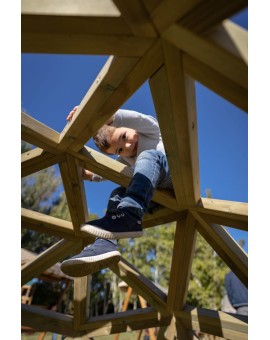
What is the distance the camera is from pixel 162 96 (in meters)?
1.52

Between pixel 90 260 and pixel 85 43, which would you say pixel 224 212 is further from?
pixel 85 43

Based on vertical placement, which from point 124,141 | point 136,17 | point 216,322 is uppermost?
point 124,141

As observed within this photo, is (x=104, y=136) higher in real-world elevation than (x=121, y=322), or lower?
higher

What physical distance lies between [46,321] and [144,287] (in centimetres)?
138

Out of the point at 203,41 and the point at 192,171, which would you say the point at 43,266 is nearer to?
the point at 192,171

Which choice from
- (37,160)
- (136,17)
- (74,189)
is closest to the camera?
(136,17)

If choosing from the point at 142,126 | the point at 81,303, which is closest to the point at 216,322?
the point at 81,303

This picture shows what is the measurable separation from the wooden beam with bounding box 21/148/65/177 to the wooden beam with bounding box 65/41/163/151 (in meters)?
0.77

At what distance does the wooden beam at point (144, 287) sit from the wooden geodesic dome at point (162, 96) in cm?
2

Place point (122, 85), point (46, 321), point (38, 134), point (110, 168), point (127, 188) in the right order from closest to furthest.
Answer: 1. point (122, 85)
2. point (127, 188)
3. point (38, 134)
4. point (110, 168)
5. point (46, 321)
